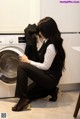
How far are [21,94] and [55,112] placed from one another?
388 millimetres

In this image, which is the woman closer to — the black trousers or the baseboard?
the black trousers

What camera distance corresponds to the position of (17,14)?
9.65ft

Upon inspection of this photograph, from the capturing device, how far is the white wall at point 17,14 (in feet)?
9.54

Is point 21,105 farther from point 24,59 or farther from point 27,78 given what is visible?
point 24,59

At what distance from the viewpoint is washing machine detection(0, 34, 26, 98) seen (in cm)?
259

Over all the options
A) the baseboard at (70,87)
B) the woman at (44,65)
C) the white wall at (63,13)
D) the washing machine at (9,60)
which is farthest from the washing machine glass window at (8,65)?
the baseboard at (70,87)

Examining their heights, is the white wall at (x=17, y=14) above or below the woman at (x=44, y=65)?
above

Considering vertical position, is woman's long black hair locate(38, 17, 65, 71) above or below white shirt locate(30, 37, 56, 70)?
above

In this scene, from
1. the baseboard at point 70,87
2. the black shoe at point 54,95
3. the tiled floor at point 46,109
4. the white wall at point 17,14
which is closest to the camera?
the tiled floor at point 46,109

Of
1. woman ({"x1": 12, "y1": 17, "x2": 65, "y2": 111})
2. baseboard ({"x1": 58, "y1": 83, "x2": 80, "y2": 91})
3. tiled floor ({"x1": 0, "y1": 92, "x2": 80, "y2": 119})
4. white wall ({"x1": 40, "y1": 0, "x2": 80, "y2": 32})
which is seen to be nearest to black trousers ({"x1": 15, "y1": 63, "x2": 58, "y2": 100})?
woman ({"x1": 12, "y1": 17, "x2": 65, "y2": 111})

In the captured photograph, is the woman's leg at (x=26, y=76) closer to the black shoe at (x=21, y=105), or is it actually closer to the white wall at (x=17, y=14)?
the black shoe at (x=21, y=105)

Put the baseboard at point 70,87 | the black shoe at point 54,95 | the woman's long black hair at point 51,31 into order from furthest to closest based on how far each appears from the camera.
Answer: the baseboard at point 70,87, the black shoe at point 54,95, the woman's long black hair at point 51,31

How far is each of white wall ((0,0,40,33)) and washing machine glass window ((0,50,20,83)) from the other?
43 cm

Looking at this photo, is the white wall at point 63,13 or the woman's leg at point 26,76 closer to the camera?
the woman's leg at point 26,76
